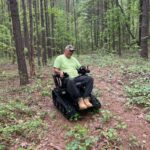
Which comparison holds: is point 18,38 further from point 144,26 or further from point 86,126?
point 144,26

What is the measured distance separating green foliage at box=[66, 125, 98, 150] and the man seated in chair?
0.65 metres

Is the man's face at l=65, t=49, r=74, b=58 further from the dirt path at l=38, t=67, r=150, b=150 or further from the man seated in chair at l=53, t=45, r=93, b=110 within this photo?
the dirt path at l=38, t=67, r=150, b=150

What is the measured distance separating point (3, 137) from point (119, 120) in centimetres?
273

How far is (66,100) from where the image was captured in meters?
7.02

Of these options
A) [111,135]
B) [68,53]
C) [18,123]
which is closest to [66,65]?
[68,53]

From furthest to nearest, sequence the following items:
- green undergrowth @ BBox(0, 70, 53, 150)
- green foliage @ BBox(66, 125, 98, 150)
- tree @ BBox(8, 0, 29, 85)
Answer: tree @ BBox(8, 0, 29, 85)
green undergrowth @ BBox(0, 70, 53, 150)
green foliage @ BBox(66, 125, 98, 150)

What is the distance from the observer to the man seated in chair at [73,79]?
6621 mm

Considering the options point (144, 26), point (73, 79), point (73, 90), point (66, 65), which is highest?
point (144, 26)

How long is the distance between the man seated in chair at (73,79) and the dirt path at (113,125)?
0.48 metres

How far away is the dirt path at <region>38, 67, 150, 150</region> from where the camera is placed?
5.69m

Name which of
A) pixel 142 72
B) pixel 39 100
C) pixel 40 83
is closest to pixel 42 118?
pixel 39 100

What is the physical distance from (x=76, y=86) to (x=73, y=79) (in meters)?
0.20

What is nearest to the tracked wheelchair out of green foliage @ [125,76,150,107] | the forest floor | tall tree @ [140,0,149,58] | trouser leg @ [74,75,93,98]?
trouser leg @ [74,75,93,98]

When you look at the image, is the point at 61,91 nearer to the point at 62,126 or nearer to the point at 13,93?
the point at 62,126
